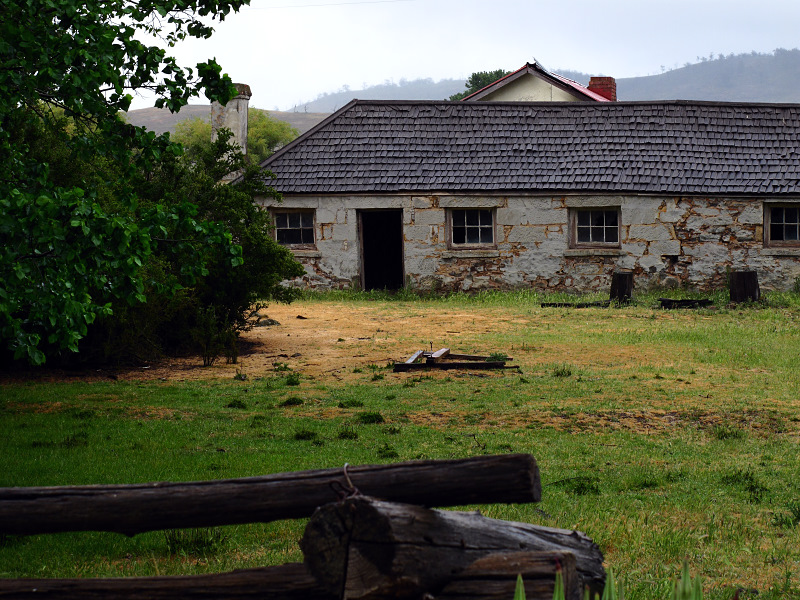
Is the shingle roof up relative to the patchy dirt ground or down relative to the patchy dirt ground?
up

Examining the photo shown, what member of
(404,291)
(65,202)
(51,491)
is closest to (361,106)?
(404,291)

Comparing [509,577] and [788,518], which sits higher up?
[509,577]

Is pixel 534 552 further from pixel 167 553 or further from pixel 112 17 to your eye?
pixel 112 17

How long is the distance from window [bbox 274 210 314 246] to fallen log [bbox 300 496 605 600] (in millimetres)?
19463

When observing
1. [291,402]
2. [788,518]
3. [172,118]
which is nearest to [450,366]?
[291,402]

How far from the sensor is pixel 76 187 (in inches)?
247

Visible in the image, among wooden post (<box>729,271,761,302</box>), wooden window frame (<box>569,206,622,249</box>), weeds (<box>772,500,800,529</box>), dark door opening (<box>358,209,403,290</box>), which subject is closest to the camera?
weeds (<box>772,500,800,529</box>)

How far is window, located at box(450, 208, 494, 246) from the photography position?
71.5 ft

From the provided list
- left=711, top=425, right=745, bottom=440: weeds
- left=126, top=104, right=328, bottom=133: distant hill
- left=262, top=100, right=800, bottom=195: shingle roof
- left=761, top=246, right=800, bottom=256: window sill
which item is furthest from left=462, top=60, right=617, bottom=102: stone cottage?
left=126, top=104, right=328, bottom=133: distant hill

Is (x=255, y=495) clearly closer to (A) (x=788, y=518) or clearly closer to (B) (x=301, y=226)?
(A) (x=788, y=518)

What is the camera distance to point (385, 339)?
1507 centimetres

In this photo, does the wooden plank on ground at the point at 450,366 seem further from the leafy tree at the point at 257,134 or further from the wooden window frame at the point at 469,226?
the leafy tree at the point at 257,134

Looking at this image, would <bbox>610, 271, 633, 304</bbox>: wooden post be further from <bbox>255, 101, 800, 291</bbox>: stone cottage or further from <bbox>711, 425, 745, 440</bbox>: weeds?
<bbox>711, 425, 745, 440</bbox>: weeds

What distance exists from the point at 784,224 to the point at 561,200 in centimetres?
542
